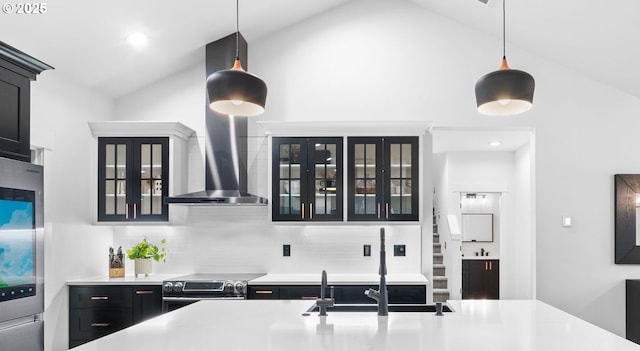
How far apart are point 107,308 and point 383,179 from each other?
279cm

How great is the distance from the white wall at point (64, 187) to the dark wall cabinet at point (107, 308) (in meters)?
0.09

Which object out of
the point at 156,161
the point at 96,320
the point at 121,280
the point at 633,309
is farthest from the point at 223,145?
the point at 633,309

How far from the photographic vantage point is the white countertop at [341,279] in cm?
454

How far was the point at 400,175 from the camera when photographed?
4.87 meters

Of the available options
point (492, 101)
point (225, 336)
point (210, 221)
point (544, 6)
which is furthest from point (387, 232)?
point (225, 336)

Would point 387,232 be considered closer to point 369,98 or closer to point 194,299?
point 369,98

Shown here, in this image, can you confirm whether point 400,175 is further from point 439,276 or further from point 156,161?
point 439,276

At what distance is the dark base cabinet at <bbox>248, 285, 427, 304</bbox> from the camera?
4.54 meters

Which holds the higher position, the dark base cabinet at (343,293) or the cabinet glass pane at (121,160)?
the cabinet glass pane at (121,160)

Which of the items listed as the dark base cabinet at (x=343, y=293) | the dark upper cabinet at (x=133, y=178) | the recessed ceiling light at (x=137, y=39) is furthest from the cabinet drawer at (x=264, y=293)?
the recessed ceiling light at (x=137, y=39)

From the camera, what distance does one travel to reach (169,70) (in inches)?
206

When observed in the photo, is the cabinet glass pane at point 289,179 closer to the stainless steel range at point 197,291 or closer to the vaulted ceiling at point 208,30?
the stainless steel range at point 197,291

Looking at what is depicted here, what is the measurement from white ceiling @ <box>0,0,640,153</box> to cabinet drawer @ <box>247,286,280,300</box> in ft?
7.84

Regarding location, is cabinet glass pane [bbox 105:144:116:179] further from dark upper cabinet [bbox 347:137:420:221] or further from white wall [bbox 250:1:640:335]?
dark upper cabinet [bbox 347:137:420:221]
